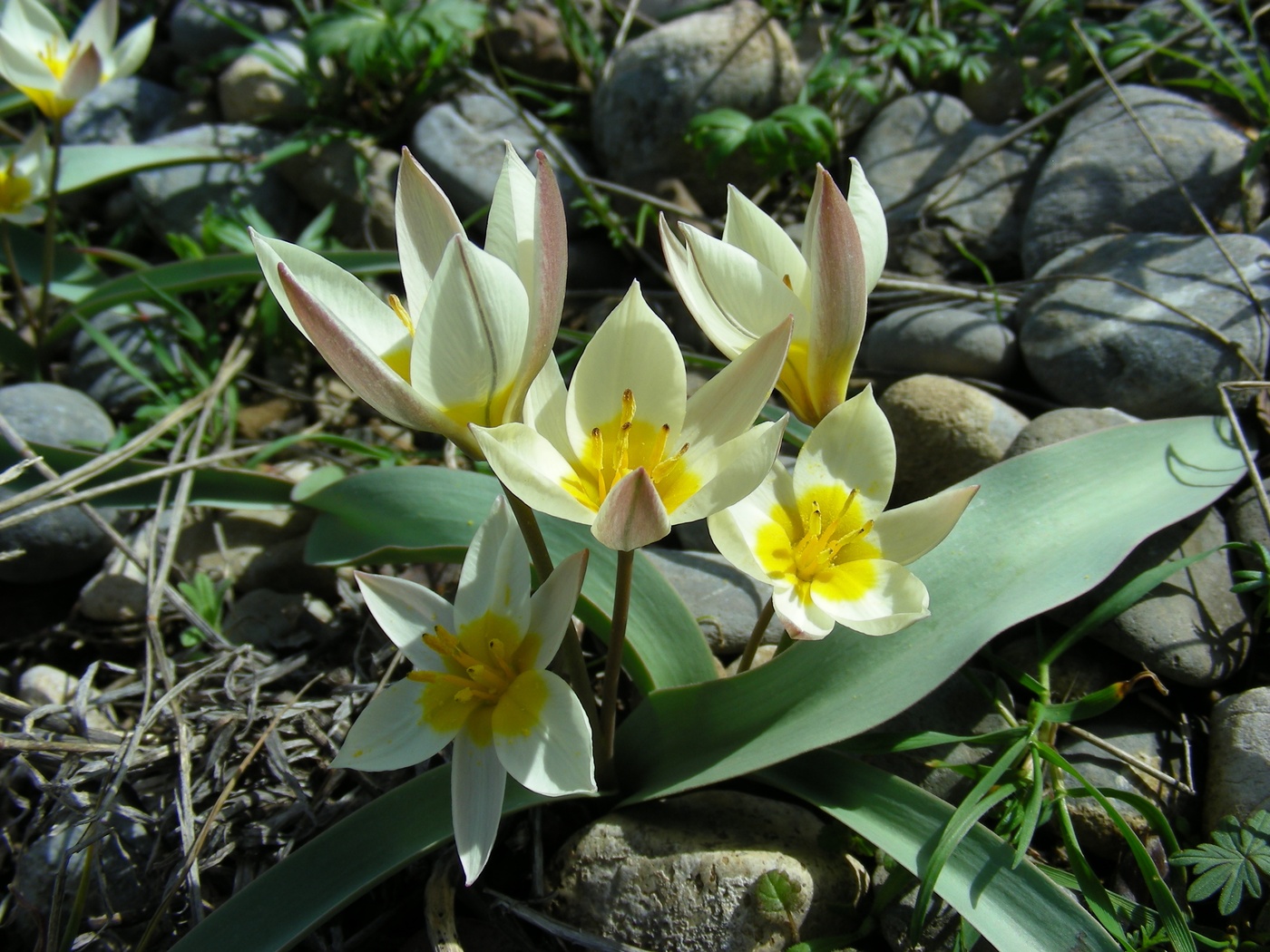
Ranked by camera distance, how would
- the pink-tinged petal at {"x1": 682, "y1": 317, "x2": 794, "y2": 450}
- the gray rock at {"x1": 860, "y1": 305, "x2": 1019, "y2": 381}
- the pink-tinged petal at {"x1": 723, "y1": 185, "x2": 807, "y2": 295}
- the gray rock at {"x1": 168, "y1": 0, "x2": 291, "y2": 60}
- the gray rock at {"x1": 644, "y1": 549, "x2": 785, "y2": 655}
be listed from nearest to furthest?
1. the pink-tinged petal at {"x1": 682, "y1": 317, "x2": 794, "y2": 450}
2. the pink-tinged petal at {"x1": 723, "y1": 185, "x2": 807, "y2": 295}
3. the gray rock at {"x1": 644, "y1": 549, "x2": 785, "y2": 655}
4. the gray rock at {"x1": 860, "y1": 305, "x2": 1019, "y2": 381}
5. the gray rock at {"x1": 168, "y1": 0, "x2": 291, "y2": 60}

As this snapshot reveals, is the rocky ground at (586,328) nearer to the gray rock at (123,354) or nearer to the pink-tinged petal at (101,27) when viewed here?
the gray rock at (123,354)

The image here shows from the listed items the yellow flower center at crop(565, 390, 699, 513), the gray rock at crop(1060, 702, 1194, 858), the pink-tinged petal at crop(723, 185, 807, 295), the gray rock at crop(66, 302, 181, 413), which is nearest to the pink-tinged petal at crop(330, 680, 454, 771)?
the yellow flower center at crop(565, 390, 699, 513)

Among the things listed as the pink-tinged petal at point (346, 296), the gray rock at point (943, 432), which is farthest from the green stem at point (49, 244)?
the gray rock at point (943, 432)

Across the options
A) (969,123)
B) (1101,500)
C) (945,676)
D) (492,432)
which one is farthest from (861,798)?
(969,123)

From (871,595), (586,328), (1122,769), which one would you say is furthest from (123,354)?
(1122,769)

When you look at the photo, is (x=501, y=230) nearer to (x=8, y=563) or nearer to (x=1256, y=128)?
(x=8, y=563)

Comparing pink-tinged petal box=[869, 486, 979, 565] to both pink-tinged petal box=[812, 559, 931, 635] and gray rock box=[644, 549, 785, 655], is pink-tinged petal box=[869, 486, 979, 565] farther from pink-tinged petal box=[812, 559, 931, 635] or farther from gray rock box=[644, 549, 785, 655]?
gray rock box=[644, 549, 785, 655]

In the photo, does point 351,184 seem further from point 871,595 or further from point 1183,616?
point 1183,616
